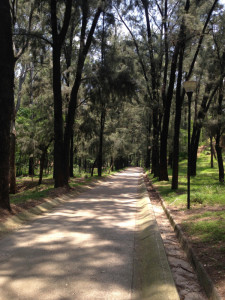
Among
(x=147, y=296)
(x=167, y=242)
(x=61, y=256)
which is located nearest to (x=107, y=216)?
(x=167, y=242)

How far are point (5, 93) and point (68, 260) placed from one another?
481cm

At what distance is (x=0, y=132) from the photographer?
23.6 feet

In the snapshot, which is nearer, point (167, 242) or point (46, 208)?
point (167, 242)

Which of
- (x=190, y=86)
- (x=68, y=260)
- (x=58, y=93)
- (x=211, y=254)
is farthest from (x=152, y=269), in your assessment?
(x=58, y=93)

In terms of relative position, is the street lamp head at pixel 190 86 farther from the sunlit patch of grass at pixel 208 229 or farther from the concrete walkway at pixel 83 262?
the concrete walkway at pixel 83 262

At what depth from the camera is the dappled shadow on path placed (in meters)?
3.45

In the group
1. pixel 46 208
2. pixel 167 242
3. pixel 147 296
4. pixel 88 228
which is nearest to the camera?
pixel 147 296

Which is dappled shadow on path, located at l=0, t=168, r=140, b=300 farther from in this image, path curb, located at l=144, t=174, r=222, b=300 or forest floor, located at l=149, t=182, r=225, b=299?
forest floor, located at l=149, t=182, r=225, b=299

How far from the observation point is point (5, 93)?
728 centimetres

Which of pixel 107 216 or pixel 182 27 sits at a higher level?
pixel 182 27

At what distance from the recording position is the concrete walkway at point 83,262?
344 centimetres

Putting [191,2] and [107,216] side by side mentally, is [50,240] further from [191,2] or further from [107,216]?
[191,2]

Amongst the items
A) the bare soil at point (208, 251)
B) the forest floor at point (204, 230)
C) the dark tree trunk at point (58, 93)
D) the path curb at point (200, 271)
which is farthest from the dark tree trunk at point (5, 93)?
the dark tree trunk at point (58, 93)

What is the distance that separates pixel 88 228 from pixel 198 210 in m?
3.62
